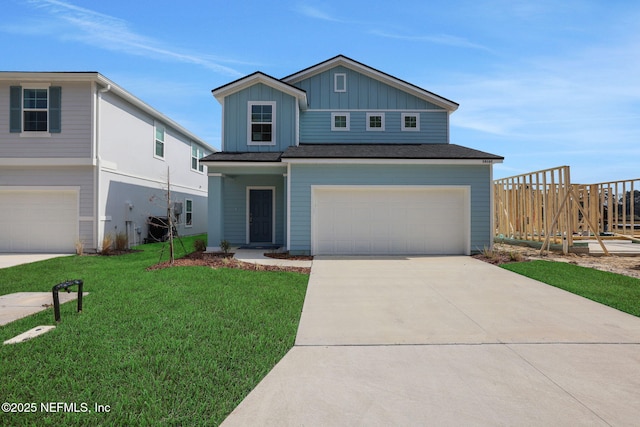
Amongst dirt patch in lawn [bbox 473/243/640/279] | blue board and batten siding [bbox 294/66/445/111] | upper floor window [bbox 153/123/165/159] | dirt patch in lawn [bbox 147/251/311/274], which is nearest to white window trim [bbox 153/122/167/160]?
upper floor window [bbox 153/123/165/159]

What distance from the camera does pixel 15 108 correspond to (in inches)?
506

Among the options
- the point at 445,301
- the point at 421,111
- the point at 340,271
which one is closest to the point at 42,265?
the point at 340,271

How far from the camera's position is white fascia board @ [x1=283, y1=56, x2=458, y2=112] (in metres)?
15.5

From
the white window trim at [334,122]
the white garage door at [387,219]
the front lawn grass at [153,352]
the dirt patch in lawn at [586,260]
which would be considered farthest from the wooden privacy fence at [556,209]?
the front lawn grass at [153,352]

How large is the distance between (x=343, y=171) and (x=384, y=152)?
5.96 feet

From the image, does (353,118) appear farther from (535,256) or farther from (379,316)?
(379,316)

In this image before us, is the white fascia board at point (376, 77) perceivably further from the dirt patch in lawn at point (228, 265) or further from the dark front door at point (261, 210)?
the dirt patch in lawn at point (228, 265)

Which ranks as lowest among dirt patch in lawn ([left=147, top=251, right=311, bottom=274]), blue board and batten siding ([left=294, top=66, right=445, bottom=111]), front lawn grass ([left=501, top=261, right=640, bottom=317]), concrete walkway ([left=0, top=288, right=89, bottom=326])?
concrete walkway ([left=0, top=288, right=89, bottom=326])

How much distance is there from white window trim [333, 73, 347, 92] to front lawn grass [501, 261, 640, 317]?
31.4ft

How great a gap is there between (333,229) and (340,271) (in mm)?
3294

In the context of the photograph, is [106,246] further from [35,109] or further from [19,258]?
[35,109]

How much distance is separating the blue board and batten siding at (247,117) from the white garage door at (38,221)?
593 cm

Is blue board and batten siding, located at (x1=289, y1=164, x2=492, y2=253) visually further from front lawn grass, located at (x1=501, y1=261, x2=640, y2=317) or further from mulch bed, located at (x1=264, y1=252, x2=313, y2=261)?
front lawn grass, located at (x1=501, y1=261, x2=640, y2=317)

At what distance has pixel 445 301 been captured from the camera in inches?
259
